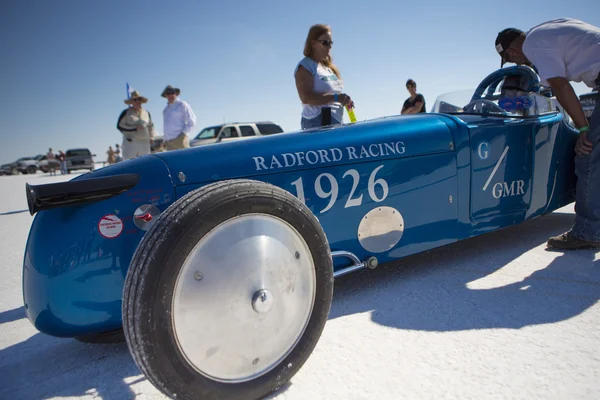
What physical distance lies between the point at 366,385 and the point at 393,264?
4.38 ft

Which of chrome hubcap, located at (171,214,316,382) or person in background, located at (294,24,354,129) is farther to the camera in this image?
person in background, located at (294,24,354,129)

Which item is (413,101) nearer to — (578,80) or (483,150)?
(578,80)

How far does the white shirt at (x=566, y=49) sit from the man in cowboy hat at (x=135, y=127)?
4.74 m

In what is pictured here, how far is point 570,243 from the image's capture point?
2.74 meters

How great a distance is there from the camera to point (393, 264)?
8.60ft

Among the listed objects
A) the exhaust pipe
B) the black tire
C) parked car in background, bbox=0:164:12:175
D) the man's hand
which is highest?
the exhaust pipe

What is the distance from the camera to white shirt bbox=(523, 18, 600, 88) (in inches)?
101

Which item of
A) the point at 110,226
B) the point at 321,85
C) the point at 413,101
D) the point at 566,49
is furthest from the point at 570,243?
the point at 413,101

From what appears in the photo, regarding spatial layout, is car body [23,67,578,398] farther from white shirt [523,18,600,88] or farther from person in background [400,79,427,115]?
person in background [400,79,427,115]

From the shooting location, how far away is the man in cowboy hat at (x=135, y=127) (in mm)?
5285

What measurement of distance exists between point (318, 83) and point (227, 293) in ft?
7.25

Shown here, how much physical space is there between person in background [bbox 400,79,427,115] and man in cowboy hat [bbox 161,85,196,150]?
139 inches

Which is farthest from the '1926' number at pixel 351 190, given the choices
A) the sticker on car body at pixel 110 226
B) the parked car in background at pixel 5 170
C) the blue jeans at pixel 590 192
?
the parked car in background at pixel 5 170

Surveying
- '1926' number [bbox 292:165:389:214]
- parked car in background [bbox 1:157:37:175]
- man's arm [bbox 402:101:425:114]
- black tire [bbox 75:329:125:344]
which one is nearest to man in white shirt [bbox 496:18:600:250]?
'1926' number [bbox 292:165:389:214]
